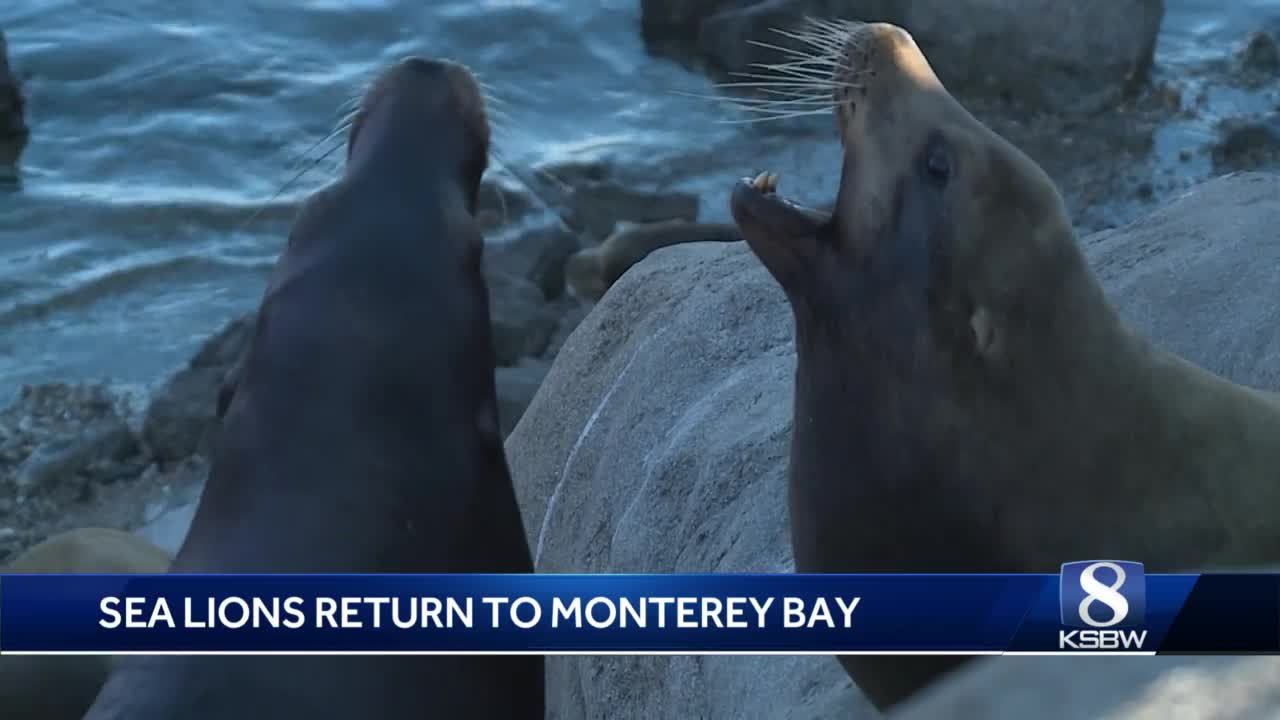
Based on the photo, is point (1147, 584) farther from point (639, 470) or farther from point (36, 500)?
point (36, 500)

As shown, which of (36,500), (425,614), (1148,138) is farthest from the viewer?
(1148,138)

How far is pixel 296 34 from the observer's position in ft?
40.1

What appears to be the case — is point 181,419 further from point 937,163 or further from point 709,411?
point 937,163

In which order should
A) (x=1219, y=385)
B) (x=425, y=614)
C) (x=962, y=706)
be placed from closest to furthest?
(x=962, y=706) < (x=425, y=614) < (x=1219, y=385)

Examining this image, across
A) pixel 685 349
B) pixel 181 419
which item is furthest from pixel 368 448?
pixel 181 419

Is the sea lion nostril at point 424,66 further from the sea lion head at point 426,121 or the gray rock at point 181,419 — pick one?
the gray rock at point 181,419

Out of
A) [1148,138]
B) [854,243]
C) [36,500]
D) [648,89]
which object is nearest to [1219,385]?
[854,243]

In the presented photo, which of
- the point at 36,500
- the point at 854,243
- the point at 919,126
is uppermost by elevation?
the point at 919,126

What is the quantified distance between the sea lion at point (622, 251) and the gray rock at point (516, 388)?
80 cm

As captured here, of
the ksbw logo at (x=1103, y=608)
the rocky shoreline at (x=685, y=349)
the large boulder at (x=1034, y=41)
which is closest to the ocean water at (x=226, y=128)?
the rocky shoreline at (x=685, y=349)

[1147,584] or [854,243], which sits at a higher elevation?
[854,243]

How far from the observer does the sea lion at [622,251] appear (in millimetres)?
8430

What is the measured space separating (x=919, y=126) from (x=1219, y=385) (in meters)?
0.80

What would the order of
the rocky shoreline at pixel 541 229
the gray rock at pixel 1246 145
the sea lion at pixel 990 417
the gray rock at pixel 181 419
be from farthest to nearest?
the gray rock at pixel 1246 145
the gray rock at pixel 181 419
the rocky shoreline at pixel 541 229
the sea lion at pixel 990 417
